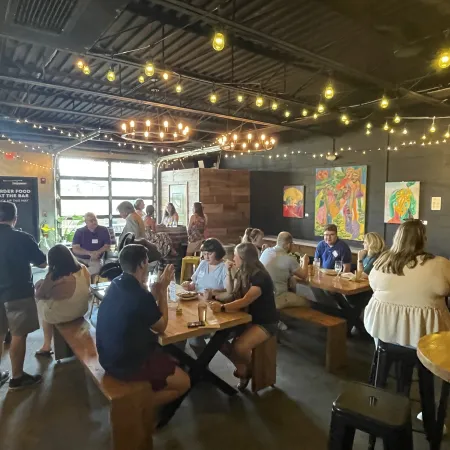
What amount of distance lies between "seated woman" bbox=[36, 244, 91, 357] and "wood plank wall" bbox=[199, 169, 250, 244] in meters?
5.23

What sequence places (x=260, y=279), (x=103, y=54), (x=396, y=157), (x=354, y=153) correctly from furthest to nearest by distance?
(x=354, y=153) → (x=396, y=157) → (x=103, y=54) → (x=260, y=279)

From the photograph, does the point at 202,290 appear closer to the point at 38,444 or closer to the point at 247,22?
the point at 38,444

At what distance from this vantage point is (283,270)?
398 centimetres

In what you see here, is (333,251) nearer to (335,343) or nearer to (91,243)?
(335,343)

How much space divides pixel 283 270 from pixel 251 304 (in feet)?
3.36

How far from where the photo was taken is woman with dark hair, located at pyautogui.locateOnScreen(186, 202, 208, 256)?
7.05m

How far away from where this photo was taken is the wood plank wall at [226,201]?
8.63 metres

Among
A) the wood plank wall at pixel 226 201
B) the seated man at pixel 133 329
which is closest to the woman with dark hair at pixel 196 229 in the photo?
the wood plank wall at pixel 226 201

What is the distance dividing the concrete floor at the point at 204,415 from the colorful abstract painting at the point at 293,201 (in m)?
4.71

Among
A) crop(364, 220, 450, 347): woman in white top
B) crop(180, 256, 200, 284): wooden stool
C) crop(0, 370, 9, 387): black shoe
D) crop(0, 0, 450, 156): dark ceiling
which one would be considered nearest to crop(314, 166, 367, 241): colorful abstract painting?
crop(0, 0, 450, 156): dark ceiling

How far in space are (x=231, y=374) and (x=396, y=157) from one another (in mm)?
4729

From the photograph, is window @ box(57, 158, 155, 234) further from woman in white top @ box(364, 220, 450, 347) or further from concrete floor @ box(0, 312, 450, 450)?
woman in white top @ box(364, 220, 450, 347)

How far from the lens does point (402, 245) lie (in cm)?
→ 240

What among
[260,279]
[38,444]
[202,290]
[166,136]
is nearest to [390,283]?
[260,279]
